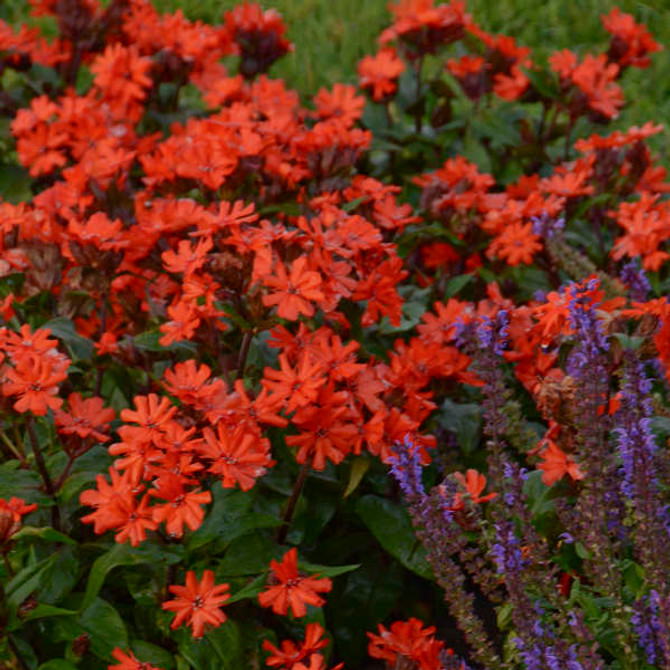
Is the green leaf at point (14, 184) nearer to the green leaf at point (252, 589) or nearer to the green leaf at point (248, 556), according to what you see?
the green leaf at point (248, 556)

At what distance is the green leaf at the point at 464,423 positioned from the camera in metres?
2.12

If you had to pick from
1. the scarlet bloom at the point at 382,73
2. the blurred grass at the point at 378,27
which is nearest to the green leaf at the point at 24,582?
the scarlet bloom at the point at 382,73

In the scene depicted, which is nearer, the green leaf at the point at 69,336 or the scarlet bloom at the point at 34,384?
the scarlet bloom at the point at 34,384

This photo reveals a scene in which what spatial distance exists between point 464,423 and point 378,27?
3645mm

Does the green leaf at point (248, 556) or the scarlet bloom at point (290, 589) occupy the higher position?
the scarlet bloom at point (290, 589)

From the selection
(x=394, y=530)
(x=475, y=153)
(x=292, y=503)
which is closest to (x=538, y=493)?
(x=394, y=530)

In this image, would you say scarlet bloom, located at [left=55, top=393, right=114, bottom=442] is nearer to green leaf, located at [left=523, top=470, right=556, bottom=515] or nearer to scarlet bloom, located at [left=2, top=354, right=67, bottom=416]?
scarlet bloom, located at [left=2, top=354, right=67, bottom=416]

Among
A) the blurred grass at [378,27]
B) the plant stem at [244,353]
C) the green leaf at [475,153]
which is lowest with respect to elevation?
the blurred grass at [378,27]

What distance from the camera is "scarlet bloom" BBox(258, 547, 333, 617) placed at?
160cm

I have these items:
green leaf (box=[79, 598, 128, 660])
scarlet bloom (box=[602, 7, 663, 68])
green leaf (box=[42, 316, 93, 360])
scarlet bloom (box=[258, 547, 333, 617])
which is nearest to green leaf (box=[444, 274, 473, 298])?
green leaf (box=[42, 316, 93, 360])

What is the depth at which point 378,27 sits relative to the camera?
211 inches

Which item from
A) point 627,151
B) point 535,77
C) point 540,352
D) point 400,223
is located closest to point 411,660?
point 540,352

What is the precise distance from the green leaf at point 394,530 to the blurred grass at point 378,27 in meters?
3.06

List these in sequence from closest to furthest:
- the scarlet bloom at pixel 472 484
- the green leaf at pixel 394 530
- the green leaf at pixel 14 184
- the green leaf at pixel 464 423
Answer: the scarlet bloom at pixel 472 484 < the green leaf at pixel 394 530 < the green leaf at pixel 464 423 < the green leaf at pixel 14 184
